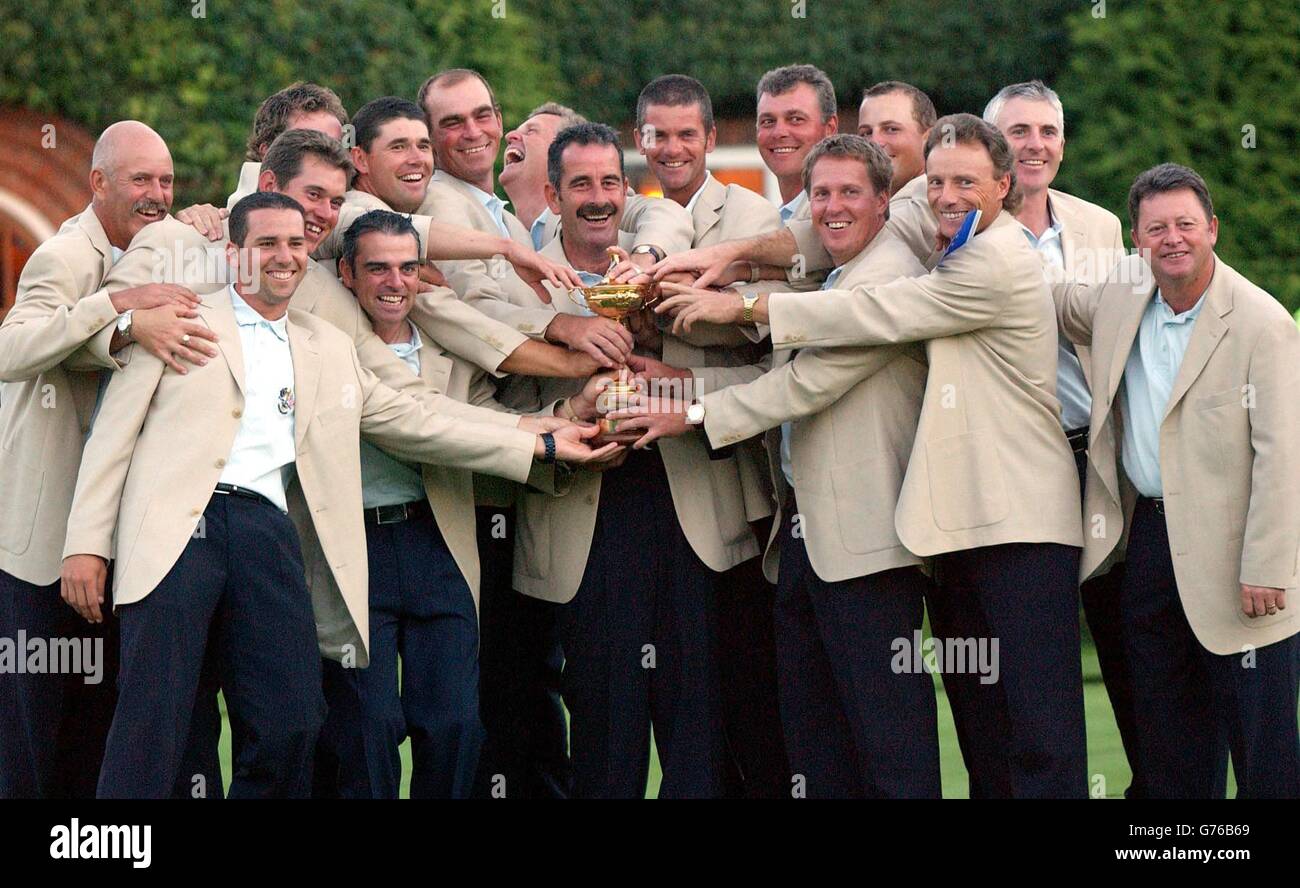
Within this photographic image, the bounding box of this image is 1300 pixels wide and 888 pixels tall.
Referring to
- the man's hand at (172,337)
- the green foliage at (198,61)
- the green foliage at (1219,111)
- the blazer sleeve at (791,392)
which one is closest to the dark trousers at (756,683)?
the blazer sleeve at (791,392)

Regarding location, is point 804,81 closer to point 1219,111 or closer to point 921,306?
point 921,306

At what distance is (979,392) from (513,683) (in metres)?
1.95

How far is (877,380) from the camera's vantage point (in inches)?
216

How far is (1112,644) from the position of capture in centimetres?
586

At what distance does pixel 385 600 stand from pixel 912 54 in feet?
23.9

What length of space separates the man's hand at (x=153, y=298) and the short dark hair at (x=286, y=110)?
→ 1.08m

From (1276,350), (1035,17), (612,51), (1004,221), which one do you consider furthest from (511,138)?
(1035,17)

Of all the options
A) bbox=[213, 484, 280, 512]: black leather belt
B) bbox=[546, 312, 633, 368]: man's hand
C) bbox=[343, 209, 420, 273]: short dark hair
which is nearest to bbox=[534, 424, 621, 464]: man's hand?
bbox=[546, 312, 633, 368]: man's hand

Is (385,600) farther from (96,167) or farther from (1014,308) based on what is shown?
(1014,308)

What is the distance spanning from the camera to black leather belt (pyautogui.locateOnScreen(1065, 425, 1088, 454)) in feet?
18.6

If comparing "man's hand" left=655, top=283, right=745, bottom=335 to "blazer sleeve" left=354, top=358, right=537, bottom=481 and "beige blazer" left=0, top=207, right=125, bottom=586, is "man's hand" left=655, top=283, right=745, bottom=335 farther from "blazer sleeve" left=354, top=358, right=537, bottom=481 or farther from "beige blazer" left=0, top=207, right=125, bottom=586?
"beige blazer" left=0, top=207, right=125, bottom=586

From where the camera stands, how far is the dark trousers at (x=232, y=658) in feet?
16.1

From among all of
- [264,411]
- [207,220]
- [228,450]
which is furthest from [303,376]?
[207,220]

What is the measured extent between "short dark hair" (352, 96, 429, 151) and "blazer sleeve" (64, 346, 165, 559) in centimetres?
124
